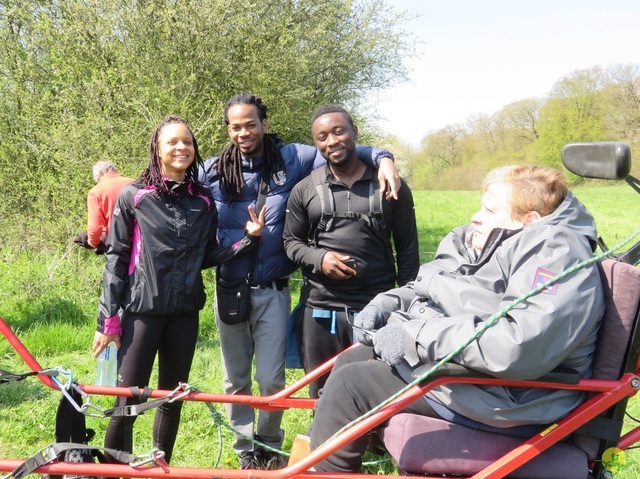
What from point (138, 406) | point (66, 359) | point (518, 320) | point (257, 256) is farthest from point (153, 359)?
point (66, 359)

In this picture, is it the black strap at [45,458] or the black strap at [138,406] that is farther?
the black strap at [138,406]

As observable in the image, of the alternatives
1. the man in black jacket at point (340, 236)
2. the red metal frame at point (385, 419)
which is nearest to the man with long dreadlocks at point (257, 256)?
the man in black jacket at point (340, 236)

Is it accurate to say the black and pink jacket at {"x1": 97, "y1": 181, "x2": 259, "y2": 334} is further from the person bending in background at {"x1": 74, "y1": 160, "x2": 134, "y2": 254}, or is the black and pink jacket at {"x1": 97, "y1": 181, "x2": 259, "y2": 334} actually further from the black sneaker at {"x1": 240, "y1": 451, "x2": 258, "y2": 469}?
the person bending in background at {"x1": 74, "y1": 160, "x2": 134, "y2": 254}

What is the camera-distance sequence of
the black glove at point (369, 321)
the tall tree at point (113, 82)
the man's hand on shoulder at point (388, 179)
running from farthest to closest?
the tall tree at point (113, 82) < the man's hand on shoulder at point (388, 179) < the black glove at point (369, 321)

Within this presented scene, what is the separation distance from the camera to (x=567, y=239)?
7.83 ft

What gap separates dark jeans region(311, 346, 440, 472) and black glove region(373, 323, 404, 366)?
12 centimetres

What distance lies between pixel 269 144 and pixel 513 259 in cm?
200

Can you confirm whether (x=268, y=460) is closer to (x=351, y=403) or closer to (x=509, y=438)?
(x=351, y=403)

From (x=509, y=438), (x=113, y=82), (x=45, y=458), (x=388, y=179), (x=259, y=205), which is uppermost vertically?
(x=113, y=82)

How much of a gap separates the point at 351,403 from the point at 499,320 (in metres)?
0.78

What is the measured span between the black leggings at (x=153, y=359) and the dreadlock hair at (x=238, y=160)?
85 centimetres

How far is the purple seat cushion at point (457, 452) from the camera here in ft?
8.11

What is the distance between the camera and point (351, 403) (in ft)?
8.80

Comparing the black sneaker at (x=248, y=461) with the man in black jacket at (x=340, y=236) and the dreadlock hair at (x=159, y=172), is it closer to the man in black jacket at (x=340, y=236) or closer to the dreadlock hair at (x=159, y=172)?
the man in black jacket at (x=340, y=236)
